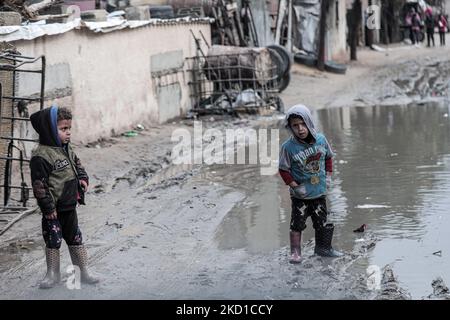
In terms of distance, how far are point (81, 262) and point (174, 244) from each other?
4.69 feet

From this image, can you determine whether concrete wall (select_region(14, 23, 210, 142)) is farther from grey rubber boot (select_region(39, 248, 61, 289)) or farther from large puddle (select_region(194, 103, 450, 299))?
grey rubber boot (select_region(39, 248, 61, 289))

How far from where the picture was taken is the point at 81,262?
6469 millimetres

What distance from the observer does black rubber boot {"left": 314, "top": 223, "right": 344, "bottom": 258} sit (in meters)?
7.07

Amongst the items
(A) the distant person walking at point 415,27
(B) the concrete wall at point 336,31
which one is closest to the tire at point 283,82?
(B) the concrete wall at point 336,31

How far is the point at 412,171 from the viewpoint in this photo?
36.5 ft

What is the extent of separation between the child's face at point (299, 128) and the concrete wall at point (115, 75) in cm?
551

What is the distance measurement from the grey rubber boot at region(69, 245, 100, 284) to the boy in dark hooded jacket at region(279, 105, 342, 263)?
1.65 m

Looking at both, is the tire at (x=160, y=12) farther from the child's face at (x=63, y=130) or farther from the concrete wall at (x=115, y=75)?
the child's face at (x=63, y=130)

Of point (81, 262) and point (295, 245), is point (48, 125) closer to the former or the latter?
point (81, 262)

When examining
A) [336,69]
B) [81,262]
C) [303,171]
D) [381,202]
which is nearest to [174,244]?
[81,262]

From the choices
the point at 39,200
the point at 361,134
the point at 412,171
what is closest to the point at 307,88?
the point at 361,134
